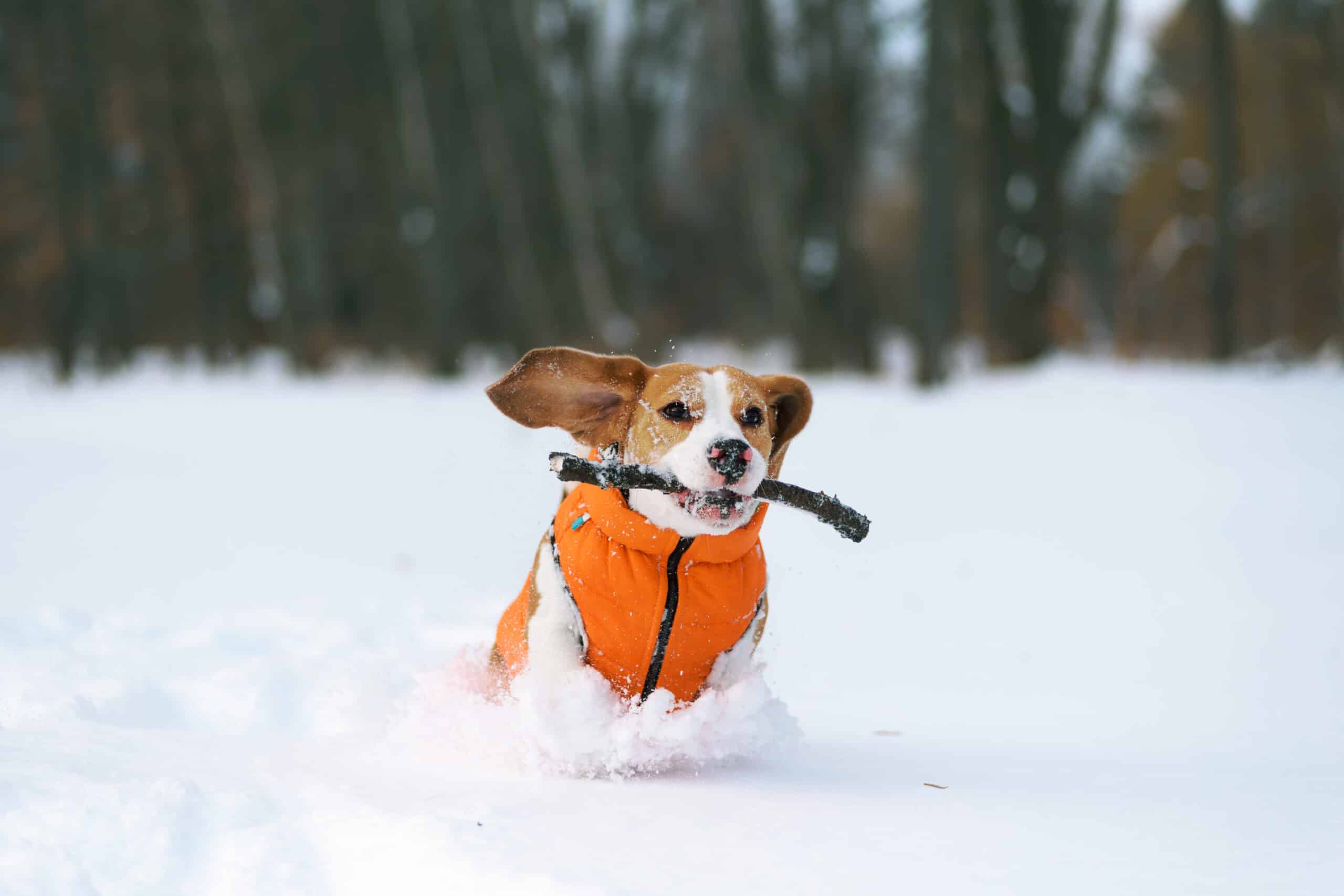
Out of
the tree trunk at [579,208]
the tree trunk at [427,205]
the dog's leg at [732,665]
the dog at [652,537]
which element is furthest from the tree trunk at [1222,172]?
the dog's leg at [732,665]

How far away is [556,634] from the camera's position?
10.7 feet

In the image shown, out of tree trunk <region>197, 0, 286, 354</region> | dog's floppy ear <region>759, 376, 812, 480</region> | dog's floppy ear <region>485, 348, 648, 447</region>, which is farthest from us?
tree trunk <region>197, 0, 286, 354</region>

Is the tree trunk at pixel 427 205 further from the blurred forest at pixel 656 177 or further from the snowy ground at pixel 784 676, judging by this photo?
the snowy ground at pixel 784 676

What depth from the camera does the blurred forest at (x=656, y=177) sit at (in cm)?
1545

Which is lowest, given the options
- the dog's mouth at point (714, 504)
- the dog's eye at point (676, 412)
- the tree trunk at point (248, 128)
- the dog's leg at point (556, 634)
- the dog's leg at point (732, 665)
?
the dog's leg at point (732, 665)

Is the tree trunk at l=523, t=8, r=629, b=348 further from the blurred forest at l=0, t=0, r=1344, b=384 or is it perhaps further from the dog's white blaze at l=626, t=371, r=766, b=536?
the dog's white blaze at l=626, t=371, r=766, b=536

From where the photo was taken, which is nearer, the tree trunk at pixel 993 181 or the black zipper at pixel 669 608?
the black zipper at pixel 669 608

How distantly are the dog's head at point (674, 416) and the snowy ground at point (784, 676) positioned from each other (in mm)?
611

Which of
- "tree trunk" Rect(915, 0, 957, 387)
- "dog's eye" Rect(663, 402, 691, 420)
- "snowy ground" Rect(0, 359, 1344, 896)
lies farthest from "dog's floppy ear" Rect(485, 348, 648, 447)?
"tree trunk" Rect(915, 0, 957, 387)

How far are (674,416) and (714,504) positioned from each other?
0.32m

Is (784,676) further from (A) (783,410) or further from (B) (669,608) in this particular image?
(B) (669,608)

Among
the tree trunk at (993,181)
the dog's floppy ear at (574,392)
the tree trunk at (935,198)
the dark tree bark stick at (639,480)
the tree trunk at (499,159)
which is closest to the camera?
the dark tree bark stick at (639,480)

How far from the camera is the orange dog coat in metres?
3.23

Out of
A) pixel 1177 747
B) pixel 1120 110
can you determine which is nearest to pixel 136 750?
pixel 1177 747
